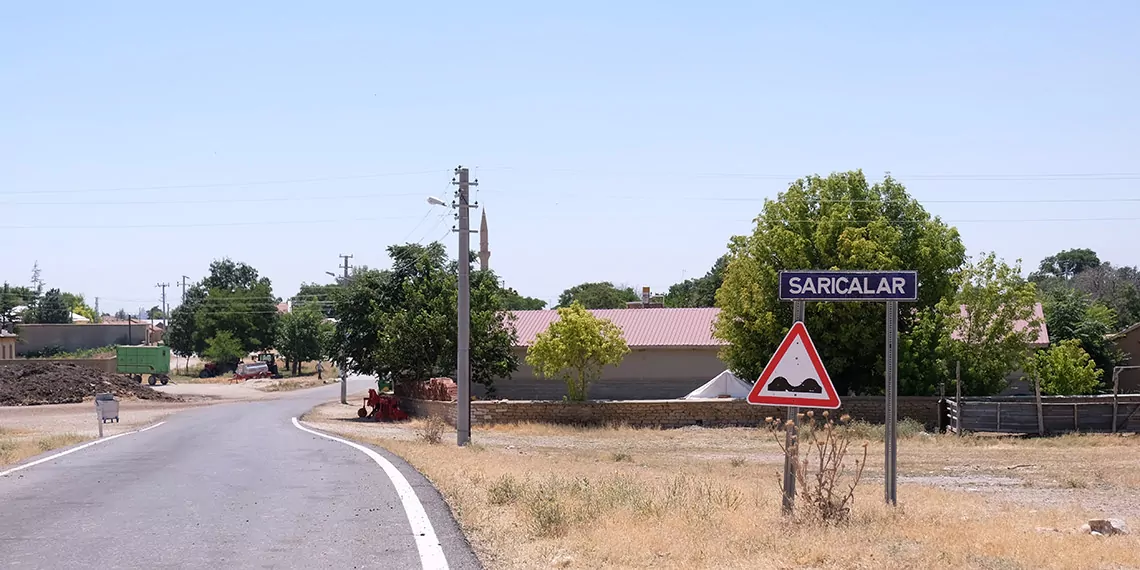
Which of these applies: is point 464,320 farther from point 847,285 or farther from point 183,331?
point 183,331

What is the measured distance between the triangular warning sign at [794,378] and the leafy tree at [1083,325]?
167 ft

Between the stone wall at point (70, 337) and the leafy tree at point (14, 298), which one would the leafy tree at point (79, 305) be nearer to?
the leafy tree at point (14, 298)

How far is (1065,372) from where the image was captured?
147ft

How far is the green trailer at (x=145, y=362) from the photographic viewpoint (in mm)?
86188

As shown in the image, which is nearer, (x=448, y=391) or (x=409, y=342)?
(x=448, y=391)

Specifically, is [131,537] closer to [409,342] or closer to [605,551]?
[605,551]

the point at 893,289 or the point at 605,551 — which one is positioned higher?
the point at 893,289

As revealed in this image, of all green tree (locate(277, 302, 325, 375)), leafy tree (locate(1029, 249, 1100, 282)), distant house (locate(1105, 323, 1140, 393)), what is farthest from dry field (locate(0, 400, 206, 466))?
leafy tree (locate(1029, 249, 1100, 282))

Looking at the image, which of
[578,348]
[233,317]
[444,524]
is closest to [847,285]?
[444,524]

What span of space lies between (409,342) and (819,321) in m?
17.4

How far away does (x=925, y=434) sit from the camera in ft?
112

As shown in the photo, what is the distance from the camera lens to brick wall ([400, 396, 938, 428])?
37.6 meters

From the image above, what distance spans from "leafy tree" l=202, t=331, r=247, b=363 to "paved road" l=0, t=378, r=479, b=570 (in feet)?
309

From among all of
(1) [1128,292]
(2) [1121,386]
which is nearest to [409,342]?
(2) [1121,386]
